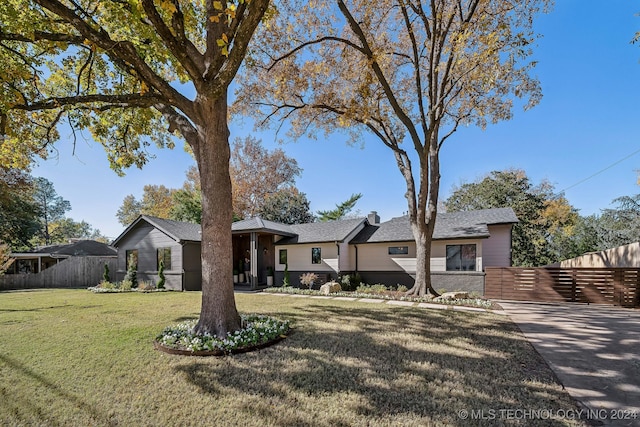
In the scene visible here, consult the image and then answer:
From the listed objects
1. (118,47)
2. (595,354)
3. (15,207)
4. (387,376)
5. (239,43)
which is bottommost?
(595,354)

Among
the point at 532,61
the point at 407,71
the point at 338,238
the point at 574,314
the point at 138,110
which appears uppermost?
the point at 407,71

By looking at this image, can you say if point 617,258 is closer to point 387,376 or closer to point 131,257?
point 387,376

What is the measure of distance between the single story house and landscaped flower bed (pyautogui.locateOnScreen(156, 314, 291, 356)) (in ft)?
30.4

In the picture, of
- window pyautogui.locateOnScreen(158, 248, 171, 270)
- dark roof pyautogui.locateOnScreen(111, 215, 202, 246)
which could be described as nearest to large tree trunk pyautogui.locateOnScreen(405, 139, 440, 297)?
dark roof pyautogui.locateOnScreen(111, 215, 202, 246)

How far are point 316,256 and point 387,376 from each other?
11.8 meters

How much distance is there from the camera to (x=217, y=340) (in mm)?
4777

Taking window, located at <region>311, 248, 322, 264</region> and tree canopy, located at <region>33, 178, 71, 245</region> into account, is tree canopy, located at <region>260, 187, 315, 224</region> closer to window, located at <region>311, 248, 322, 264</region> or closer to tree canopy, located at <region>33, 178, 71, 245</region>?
window, located at <region>311, 248, 322, 264</region>

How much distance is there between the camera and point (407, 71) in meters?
12.3

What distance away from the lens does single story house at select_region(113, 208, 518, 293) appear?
42.9 feet

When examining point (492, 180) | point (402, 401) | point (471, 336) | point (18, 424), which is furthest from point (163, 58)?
point (492, 180)

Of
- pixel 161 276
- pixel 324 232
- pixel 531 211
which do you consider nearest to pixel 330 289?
pixel 324 232

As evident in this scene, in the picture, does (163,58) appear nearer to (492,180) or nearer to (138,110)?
(138,110)

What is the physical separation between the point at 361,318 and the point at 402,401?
399 cm

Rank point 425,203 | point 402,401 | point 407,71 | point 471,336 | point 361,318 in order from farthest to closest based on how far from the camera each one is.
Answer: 1. point 407,71
2. point 425,203
3. point 361,318
4. point 471,336
5. point 402,401
